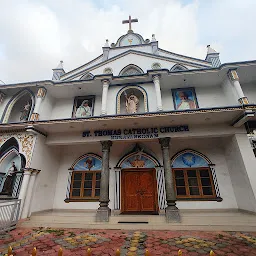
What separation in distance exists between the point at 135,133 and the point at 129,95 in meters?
3.08

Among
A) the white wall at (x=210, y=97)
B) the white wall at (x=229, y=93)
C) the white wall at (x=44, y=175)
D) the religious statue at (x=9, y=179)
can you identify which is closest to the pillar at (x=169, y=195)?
the white wall at (x=210, y=97)

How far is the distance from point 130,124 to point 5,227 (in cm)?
623

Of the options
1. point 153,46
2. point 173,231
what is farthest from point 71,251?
Answer: point 153,46

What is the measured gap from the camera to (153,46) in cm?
1247

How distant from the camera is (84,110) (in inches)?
384

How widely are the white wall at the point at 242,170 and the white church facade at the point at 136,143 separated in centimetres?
4

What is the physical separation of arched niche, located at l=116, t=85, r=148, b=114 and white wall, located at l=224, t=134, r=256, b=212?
4.86 m

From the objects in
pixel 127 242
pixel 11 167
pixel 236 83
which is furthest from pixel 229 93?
pixel 11 167

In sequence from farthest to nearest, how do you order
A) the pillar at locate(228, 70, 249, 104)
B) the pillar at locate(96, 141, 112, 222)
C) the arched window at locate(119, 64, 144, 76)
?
the arched window at locate(119, 64, 144, 76) < the pillar at locate(228, 70, 249, 104) < the pillar at locate(96, 141, 112, 222)

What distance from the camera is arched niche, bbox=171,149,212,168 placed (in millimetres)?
8414

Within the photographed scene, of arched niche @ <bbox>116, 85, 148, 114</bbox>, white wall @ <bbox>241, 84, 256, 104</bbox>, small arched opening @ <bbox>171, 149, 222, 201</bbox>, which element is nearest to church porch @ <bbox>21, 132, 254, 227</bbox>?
small arched opening @ <bbox>171, 149, 222, 201</bbox>

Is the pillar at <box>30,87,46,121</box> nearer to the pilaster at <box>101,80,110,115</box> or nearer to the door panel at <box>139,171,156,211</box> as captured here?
the pilaster at <box>101,80,110,115</box>

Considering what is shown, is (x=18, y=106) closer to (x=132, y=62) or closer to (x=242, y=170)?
(x=132, y=62)

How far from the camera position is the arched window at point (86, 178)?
8.59m
